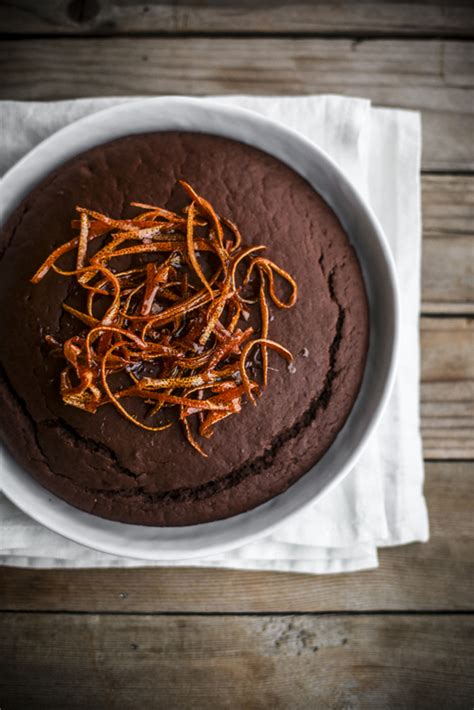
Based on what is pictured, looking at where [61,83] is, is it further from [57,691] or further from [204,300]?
[57,691]

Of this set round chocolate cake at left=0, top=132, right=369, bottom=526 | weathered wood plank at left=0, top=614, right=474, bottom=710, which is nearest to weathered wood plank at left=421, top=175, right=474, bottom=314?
round chocolate cake at left=0, top=132, right=369, bottom=526

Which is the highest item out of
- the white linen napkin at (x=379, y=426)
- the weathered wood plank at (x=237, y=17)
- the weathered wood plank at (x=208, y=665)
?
the weathered wood plank at (x=237, y=17)

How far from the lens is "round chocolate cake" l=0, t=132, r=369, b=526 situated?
139 cm

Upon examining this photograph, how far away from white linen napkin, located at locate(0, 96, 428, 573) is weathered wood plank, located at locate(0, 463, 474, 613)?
10cm

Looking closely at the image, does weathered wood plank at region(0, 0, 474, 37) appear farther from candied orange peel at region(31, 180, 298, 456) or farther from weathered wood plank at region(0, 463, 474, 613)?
weathered wood plank at region(0, 463, 474, 613)

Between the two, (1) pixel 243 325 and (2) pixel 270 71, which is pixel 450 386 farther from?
(2) pixel 270 71

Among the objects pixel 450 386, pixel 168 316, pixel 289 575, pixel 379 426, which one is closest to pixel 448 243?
pixel 450 386

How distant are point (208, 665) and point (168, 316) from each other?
4.20 ft

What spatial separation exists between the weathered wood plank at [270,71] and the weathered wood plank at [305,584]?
1241mm

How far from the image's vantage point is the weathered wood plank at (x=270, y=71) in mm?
1909

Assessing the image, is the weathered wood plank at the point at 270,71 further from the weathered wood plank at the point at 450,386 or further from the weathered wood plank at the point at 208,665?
the weathered wood plank at the point at 208,665

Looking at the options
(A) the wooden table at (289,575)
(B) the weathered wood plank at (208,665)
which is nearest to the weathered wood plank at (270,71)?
(A) the wooden table at (289,575)

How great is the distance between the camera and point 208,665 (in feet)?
6.14

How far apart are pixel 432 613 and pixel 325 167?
60.1 inches
